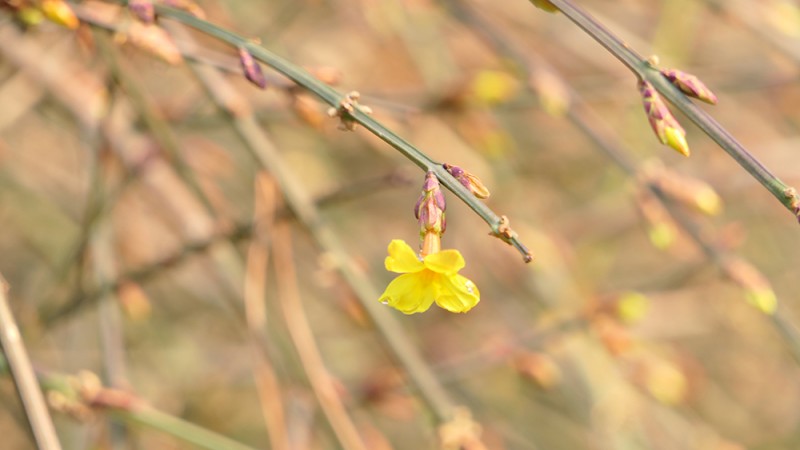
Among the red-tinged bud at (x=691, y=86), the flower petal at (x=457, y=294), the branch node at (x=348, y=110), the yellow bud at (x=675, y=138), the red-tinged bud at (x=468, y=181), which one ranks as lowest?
the flower petal at (x=457, y=294)

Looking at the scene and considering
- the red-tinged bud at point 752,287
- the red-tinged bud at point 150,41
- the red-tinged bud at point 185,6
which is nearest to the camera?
the red-tinged bud at point 185,6

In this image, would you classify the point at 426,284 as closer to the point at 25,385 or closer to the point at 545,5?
the point at 545,5

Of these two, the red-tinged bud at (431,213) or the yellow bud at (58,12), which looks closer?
the red-tinged bud at (431,213)

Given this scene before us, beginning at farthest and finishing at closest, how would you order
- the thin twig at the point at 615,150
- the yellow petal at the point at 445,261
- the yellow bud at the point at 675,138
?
the thin twig at the point at 615,150
the yellow bud at the point at 675,138
the yellow petal at the point at 445,261

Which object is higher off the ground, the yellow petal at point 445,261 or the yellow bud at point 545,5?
the yellow bud at point 545,5

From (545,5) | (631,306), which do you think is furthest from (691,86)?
(631,306)

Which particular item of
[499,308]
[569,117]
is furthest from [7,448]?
[569,117]

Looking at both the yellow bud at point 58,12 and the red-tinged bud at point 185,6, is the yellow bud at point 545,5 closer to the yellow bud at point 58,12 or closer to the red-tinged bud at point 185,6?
the red-tinged bud at point 185,6

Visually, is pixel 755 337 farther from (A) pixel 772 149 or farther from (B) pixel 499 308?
(B) pixel 499 308

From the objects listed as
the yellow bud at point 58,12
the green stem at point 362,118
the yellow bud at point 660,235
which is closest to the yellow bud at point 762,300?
the yellow bud at point 660,235
